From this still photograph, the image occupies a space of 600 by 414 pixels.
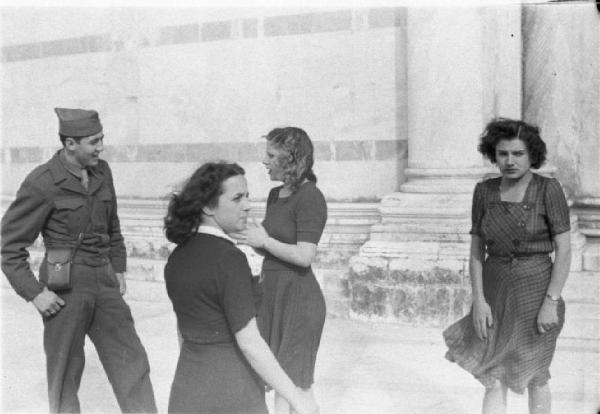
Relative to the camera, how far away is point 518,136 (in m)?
4.08

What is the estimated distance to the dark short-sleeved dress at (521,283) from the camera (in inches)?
159

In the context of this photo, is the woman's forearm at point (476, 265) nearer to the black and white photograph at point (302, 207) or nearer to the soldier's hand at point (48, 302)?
the black and white photograph at point (302, 207)

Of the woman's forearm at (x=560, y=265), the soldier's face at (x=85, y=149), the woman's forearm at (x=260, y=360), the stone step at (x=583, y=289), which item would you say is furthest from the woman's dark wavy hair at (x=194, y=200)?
the stone step at (x=583, y=289)

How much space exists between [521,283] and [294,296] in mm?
1067

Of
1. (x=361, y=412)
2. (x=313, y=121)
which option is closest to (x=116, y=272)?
(x=361, y=412)

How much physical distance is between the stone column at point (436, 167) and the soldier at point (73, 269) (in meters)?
3.13

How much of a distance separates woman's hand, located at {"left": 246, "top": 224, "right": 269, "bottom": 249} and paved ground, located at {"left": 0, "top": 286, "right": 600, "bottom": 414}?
1480 millimetres

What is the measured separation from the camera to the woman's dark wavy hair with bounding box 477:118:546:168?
4.10 meters

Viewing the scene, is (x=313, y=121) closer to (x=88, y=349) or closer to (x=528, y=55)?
(x=528, y=55)

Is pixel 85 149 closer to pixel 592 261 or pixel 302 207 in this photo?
pixel 302 207

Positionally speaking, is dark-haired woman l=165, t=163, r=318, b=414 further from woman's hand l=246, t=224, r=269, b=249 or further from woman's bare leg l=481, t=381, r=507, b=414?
woman's bare leg l=481, t=381, r=507, b=414

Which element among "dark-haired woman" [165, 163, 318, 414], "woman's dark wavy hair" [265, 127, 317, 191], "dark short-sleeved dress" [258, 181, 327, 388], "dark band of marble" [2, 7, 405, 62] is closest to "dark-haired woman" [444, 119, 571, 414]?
"dark short-sleeved dress" [258, 181, 327, 388]

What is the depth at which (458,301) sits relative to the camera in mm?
6891

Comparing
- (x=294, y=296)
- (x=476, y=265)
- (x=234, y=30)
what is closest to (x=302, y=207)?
(x=294, y=296)
